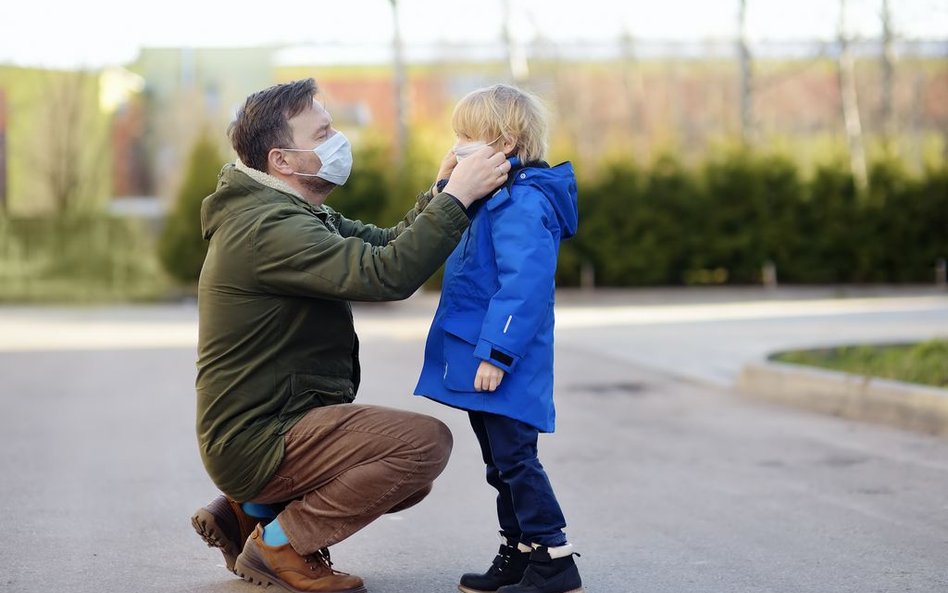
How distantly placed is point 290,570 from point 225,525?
407 mm

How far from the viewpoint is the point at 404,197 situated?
95.4ft

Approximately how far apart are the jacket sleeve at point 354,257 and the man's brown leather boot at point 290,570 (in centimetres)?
89

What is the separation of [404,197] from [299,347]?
24.7 metres

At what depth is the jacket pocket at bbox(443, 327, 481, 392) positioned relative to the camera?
4426mm

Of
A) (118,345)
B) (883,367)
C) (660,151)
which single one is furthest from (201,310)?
(660,151)

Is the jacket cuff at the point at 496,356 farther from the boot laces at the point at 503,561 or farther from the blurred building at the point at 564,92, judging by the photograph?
the blurred building at the point at 564,92

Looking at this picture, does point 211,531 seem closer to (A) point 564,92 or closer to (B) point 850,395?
(B) point 850,395

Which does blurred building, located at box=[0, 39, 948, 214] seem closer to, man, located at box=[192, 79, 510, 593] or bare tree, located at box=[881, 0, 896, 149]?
bare tree, located at box=[881, 0, 896, 149]

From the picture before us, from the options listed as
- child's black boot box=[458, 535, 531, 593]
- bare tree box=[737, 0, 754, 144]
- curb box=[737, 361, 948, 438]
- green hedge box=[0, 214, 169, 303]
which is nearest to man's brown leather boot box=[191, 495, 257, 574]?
child's black boot box=[458, 535, 531, 593]

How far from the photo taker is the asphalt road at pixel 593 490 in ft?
16.9

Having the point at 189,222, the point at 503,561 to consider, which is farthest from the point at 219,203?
the point at 189,222

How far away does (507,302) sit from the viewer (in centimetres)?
432

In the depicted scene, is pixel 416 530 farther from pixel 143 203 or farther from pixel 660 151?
pixel 143 203

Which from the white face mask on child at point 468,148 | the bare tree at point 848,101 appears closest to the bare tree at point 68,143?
the bare tree at point 848,101
